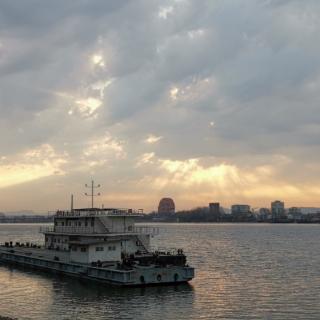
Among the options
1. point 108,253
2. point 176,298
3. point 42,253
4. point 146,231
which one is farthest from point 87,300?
point 42,253

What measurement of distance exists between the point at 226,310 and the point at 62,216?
110ft

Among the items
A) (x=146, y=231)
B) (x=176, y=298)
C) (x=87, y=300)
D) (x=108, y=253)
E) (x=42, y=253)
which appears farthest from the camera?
(x=42, y=253)

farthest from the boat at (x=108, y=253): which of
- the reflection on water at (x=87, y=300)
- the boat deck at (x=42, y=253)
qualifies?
the reflection on water at (x=87, y=300)

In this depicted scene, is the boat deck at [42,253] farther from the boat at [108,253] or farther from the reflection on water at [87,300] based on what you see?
the reflection on water at [87,300]

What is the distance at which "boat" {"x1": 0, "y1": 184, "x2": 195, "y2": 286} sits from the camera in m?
57.3

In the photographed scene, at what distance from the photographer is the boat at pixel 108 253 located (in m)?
57.3

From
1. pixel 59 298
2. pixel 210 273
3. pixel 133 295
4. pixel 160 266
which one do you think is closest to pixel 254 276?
pixel 210 273

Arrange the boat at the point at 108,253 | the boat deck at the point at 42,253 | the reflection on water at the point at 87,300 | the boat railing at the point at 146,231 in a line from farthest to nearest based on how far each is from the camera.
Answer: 1. the boat deck at the point at 42,253
2. the boat railing at the point at 146,231
3. the boat at the point at 108,253
4. the reflection on water at the point at 87,300

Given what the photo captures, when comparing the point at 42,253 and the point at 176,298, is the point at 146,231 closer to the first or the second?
the point at 176,298

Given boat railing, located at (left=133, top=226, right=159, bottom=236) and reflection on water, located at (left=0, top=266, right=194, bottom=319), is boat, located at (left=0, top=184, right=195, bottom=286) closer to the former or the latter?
boat railing, located at (left=133, top=226, right=159, bottom=236)

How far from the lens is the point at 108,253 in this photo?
6331 cm

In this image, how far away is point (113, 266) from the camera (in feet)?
197

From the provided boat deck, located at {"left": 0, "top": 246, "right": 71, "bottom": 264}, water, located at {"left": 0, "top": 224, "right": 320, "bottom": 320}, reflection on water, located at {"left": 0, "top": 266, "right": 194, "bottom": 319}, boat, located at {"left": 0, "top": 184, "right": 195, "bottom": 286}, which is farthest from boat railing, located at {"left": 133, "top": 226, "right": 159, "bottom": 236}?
reflection on water, located at {"left": 0, "top": 266, "right": 194, "bottom": 319}

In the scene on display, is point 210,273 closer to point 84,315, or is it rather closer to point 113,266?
point 113,266
